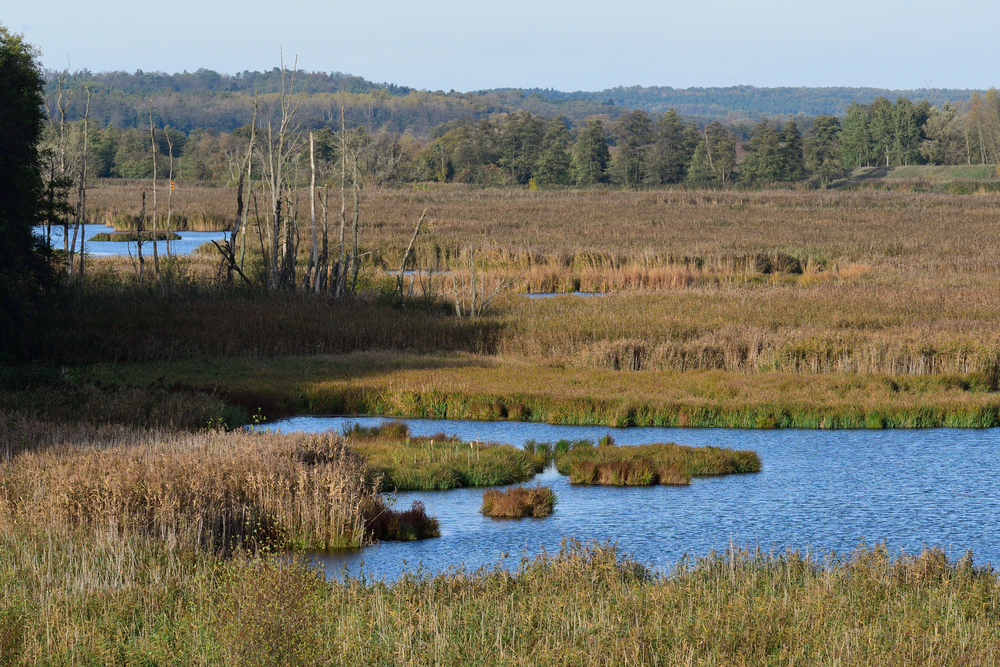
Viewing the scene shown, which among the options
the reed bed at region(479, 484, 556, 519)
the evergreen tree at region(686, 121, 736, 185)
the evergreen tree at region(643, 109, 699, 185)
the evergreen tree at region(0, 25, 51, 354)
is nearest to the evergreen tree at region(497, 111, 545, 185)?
the evergreen tree at region(643, 109, 699, 185)

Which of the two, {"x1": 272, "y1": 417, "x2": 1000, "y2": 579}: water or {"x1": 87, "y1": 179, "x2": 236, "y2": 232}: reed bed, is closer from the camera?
{"x1": 272, "y1": 417, "x2": 1000, "y2": 579}: water

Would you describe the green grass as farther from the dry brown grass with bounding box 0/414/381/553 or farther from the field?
the dry brown grass with bounding box 0/414/381/553

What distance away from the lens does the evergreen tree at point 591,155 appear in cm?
12875

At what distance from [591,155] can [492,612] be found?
121m

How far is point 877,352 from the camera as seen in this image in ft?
93.3

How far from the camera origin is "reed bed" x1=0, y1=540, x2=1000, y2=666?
8.91 meters

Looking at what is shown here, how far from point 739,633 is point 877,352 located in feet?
66.7

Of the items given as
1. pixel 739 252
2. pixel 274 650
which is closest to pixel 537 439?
pixel 274 650

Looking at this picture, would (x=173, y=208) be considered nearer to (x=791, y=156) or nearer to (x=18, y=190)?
(x=18, y=190)

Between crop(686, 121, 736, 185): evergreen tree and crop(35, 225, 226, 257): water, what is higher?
crop(686, 121, 736, 185): evergreen tree

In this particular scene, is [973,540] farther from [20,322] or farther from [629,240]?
[629,240]

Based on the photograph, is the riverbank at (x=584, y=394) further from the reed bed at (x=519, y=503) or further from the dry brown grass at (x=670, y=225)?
the dry brown grass at (x=670, y=225)

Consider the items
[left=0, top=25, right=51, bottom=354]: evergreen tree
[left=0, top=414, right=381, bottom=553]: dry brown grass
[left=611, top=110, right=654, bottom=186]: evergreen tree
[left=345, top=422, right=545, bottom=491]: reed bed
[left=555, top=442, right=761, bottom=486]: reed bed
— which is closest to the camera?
[left=0, top=414, right=381, bottom=553]: dry brown grass

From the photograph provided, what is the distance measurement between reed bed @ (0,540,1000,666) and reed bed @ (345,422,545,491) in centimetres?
695
